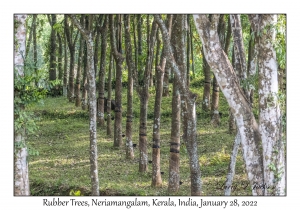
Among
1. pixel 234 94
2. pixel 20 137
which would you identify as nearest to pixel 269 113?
pixel 234 94

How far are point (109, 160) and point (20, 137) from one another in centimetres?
784

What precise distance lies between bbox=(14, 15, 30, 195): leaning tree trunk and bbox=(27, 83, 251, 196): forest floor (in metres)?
0.48

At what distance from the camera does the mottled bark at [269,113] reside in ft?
34.1

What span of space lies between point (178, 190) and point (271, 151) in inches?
203

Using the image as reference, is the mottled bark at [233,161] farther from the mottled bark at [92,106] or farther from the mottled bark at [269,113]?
the mottled bark at [92,106]

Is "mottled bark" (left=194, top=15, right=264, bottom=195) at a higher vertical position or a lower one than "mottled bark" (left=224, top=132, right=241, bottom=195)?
higher

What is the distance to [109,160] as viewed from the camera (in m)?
19.7

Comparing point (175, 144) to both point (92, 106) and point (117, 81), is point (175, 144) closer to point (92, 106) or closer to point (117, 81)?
point (92, 106)

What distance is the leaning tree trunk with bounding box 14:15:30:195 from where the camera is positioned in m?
11.7

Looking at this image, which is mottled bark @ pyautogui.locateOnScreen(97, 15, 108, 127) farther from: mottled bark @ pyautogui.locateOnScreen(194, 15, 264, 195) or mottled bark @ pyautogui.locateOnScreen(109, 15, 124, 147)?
mottled bark @ pyautogui.locateOnScreen(194, 15, 264, 195)

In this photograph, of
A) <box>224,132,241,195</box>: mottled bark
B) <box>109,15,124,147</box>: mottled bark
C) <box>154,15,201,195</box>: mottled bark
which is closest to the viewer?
<box>154,15,201,195</box>: mottled bark

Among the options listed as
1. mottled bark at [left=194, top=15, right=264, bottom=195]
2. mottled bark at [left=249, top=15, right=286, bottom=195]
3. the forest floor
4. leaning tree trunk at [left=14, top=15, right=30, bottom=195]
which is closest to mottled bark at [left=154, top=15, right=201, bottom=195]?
the forest floor

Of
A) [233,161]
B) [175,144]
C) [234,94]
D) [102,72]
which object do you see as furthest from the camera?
[102,72]

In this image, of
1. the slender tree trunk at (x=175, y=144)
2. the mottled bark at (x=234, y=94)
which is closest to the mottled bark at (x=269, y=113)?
the mottled bark at (x=234, y=94)
